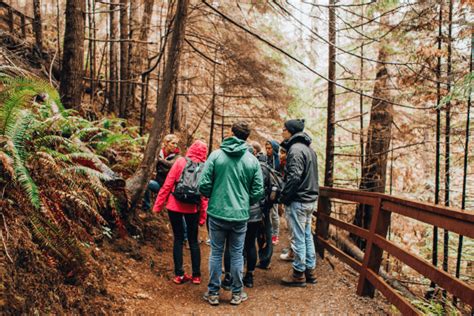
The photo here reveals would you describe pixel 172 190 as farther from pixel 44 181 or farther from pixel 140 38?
pixel 140 38

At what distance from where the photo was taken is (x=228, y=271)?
549 cm

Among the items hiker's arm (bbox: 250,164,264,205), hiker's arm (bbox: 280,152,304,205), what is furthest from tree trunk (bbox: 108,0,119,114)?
hiker's arm (bbox: 250,164,264,205)

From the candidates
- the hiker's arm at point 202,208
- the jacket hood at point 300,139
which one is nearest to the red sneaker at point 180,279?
the hiker's arm at point 202,208

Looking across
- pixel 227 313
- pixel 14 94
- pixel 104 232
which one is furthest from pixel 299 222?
pixel 14 94

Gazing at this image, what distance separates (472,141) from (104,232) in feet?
29.0

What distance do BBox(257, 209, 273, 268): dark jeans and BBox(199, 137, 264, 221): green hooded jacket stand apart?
5.01ft

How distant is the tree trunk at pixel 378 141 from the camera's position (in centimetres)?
976

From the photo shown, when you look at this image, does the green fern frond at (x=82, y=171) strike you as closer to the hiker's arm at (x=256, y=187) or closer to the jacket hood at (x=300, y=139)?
the hiker's arm at (x=256, y=187)

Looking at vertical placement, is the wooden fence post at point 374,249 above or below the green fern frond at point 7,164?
below

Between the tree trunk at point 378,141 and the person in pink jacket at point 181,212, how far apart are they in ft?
19.9

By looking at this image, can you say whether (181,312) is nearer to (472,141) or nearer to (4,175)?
(4,175)

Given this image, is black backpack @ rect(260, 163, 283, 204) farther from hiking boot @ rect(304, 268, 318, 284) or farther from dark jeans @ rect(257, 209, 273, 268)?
hiking boot @ rect(304, 268, 318, 284)

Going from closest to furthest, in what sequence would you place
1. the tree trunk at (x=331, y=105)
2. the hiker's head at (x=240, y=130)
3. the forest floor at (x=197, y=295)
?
1. the forest floor at (x=197, y=295)
2. the hiker's head at (x=240, y=130)
3. the tree trunk at (x=331, y=105)

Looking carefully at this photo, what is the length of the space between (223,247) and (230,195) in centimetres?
73
